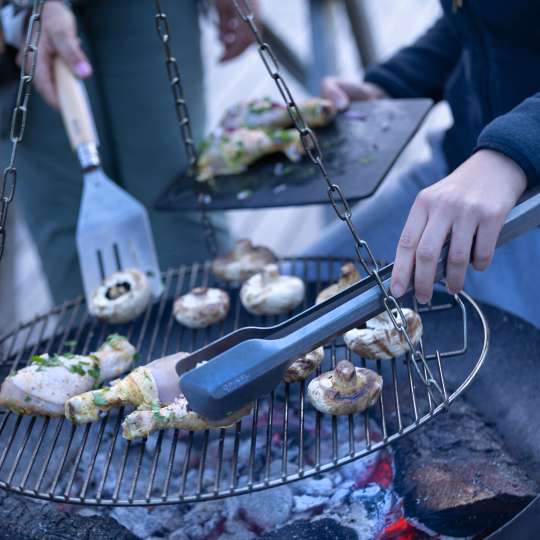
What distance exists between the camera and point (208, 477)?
5.98ft

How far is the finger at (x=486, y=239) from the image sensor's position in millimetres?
1231

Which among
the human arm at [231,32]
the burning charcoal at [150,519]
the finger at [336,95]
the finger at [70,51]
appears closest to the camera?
the burning charcoal at [150,519]

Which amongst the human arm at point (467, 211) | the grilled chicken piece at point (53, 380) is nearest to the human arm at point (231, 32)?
the grilled chicken piece at point (53, 380)

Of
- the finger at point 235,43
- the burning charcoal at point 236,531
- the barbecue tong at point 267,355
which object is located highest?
the finger at point 235,43

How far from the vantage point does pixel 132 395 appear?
4.96 feet

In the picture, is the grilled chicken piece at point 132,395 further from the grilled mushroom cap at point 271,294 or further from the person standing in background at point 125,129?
the person standing in background at point 125,129

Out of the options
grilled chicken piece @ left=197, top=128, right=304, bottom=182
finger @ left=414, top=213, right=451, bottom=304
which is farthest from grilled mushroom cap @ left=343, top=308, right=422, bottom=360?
grilled chicken piece @ left=197, top=128, right=304, bottom=182

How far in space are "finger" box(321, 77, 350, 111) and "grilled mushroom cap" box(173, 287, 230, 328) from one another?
0.92 meters

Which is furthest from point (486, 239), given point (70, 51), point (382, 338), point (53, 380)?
point (70, 51)

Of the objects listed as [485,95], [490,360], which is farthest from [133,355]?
[485,95]

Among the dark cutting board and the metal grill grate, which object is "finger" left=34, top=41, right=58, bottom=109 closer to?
the dark cutting board

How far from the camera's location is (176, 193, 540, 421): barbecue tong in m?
1.27

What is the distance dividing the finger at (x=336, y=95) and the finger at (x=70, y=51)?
2.79ft

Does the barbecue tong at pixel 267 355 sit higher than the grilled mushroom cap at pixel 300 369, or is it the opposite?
the barbecue tong at pixel 267 355
